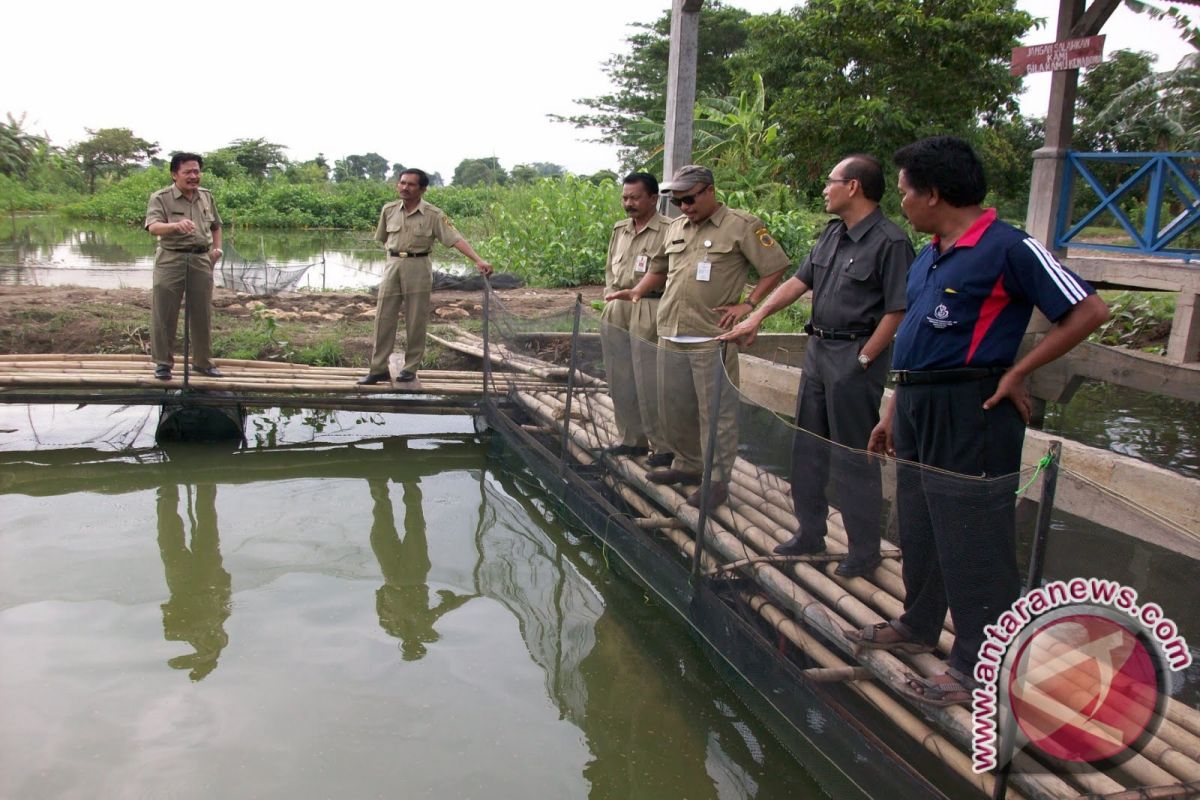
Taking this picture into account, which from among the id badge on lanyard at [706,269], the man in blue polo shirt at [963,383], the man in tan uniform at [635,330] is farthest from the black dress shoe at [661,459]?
the man in blue polo shirt at [963,383]

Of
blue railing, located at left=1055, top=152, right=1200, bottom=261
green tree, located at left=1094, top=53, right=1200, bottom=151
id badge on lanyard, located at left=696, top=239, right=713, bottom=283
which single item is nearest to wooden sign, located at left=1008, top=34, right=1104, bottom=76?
blue railing, located at left=1055, top=152, right=1200, bottom=261

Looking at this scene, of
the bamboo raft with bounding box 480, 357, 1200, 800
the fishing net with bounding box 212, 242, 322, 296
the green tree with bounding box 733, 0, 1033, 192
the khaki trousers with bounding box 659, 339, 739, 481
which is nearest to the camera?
the bamboo raft with bounding box 480, 357, 1200, 800

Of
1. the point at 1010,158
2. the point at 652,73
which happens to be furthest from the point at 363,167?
the point at 1010,158

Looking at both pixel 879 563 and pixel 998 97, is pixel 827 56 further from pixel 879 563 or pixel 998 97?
pixel 879 563

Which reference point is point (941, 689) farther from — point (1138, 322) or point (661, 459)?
point (1138, 322)

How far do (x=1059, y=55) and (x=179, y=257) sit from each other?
20.5 ft

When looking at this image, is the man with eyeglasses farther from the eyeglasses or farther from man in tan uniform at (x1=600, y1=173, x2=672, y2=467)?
man in tan uniform at (x1=600, y1=173, x2=672, y2=467)

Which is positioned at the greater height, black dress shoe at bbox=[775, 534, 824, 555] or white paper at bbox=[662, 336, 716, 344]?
white paper at bbox=[662, 336, 716, 344]

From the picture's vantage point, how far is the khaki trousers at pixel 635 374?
4.34 meters

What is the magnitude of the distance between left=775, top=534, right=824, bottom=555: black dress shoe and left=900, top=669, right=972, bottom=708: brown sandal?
824 mm

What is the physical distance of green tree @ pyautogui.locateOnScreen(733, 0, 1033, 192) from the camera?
47.6 feet

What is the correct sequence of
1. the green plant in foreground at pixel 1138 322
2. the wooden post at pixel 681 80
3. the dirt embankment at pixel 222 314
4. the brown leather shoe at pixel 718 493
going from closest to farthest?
1. the brown leather shoe at pixel 718 493
2. the wooden post at pixel 681 80
3. the dirt embankment at pixel 222 314
4. the green plant in foreground at pixel 1138 322

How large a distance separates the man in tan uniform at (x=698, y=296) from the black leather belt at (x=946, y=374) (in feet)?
4.17

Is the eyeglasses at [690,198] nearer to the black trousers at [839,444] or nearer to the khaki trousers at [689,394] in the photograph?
the khaki trousers at [689,394]
